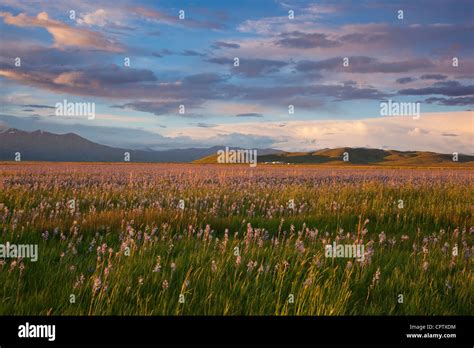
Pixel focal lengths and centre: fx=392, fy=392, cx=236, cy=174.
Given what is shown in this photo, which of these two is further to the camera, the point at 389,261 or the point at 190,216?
the point at 190,216

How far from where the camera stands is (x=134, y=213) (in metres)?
7.46

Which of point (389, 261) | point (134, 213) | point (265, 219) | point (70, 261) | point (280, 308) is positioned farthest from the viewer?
point (265, 219)
